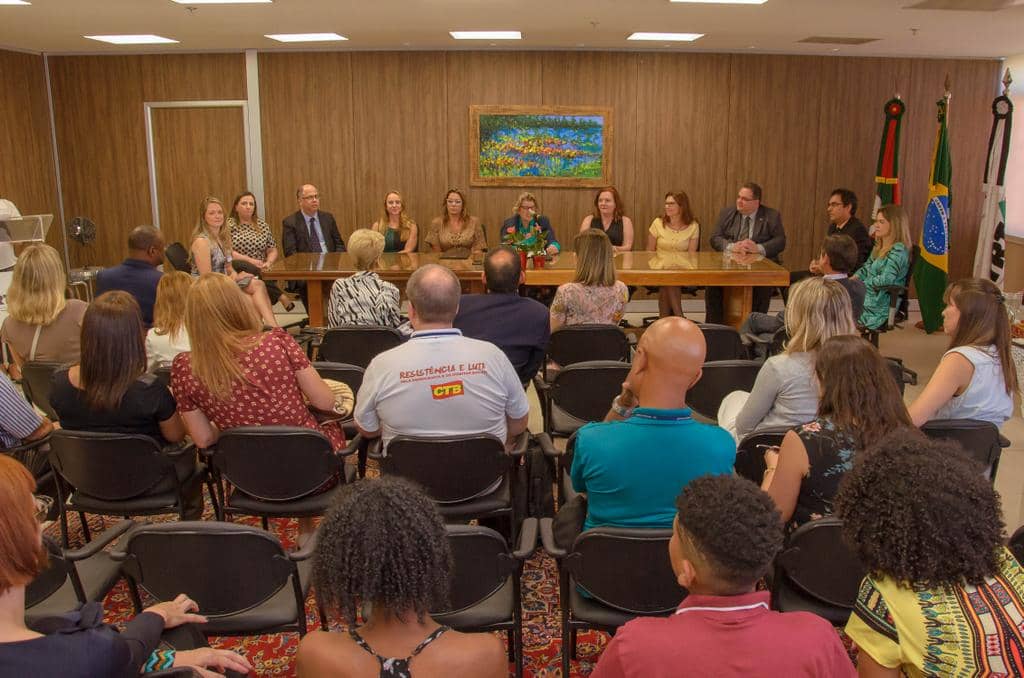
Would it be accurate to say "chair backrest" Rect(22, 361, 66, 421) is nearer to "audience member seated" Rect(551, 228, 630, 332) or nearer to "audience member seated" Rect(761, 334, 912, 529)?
"audience member seated" Rect(551, 228, 630, 332)

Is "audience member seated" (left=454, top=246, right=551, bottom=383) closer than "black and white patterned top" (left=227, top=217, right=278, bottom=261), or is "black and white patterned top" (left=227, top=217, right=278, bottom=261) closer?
"audience member seated" (left=454, top=246, right=551, bottom=383)

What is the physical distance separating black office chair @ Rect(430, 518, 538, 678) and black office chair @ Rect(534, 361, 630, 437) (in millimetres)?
1356

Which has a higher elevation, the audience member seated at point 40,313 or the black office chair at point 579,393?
the audience member seated at point 40,313

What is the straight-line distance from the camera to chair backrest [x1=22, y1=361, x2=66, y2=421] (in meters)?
3.88

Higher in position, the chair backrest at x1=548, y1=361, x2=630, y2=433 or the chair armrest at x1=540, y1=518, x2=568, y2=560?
the chair backrest at x1=548, y1=361, x2=630, y2=433

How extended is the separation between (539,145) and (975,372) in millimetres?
6482

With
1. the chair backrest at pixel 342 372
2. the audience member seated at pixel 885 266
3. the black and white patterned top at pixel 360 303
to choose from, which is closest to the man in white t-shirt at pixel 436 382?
the chair backrest at pixel 342 372

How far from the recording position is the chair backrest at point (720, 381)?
3922 millimetres

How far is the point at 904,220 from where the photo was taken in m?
6.18

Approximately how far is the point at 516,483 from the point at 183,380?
133cm

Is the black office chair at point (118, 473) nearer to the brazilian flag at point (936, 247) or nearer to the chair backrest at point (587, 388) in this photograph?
the chair backrest at point (587, 388)

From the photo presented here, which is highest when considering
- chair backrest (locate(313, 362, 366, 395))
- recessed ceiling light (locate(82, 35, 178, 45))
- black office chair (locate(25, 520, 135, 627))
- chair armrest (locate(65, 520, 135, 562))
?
recessed ceiling light (locate(82, 35, 178, 45))

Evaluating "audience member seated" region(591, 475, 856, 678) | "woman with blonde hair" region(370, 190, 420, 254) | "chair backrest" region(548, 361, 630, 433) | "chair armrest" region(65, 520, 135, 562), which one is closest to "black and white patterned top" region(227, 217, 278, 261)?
"woman with blonde hair" region(370, 190, 420, 254)

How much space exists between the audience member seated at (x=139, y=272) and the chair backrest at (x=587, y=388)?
2.75 m
